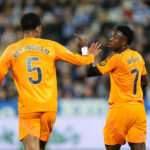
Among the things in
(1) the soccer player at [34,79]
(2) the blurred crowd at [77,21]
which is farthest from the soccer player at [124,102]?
(2) the blurred crowd at [77,21]

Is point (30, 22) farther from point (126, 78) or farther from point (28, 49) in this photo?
point (126, 78)

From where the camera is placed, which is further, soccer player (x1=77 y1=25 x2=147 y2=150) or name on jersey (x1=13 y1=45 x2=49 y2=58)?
soccer player (x1=77 y1=25 x2=147 y2=150)

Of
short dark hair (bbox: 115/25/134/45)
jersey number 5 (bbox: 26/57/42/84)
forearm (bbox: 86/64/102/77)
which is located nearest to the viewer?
jersey number 5 (bbox: 26/57/42/84)

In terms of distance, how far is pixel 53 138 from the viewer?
10703 millimetres

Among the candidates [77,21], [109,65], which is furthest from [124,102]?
[77,21]

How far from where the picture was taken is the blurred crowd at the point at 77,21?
12.4 m

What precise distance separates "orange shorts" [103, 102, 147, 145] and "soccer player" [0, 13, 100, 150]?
92 centimetres

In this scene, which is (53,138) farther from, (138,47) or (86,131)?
(138,47)

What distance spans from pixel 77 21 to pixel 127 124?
26.9 feet

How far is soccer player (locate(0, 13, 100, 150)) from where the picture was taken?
5539 millimetres

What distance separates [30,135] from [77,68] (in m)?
6.91

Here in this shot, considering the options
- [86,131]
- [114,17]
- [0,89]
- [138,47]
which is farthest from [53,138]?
[114,17]

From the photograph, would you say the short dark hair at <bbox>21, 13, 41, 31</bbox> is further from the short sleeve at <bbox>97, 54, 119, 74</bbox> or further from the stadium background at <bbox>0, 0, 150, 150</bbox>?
the stadium background at <bbox>0, 0, 150, 150</bbox>

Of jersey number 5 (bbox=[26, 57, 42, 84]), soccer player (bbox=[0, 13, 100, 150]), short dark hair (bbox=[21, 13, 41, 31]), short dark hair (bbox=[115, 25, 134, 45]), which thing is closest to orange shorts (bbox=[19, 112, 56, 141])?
soccer player (bbox=[0, 13, 100, 150])
